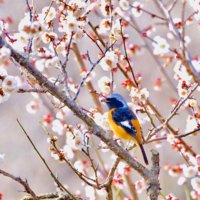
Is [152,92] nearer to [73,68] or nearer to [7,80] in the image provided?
[73,68]

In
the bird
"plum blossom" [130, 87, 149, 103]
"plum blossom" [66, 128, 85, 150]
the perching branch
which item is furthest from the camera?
the bird

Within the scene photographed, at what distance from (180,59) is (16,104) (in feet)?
19.0

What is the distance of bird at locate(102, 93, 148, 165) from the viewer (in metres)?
2.93

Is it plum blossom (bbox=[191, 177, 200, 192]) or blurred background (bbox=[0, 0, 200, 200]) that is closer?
plum blossom (bbox=[191, 177, 200, 192])

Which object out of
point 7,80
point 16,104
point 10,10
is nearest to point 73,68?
point 16,104

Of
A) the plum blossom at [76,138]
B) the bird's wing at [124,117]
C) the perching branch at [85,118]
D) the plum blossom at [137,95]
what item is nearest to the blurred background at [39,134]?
the bird's wing at [124,117]

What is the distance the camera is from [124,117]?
3209mm

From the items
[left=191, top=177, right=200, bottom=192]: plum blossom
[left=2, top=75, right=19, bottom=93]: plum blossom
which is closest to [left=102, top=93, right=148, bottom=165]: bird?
[left=191, top=177, right=200, bottom=192]: plum blossom

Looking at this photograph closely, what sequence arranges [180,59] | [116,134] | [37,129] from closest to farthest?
1. [180,59]
2. [116,134]
3. [37,129]

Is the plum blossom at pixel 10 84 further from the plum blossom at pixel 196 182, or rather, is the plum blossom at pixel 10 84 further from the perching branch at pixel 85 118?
the plum blossom at pixel 196 182

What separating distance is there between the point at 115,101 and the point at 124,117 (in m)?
0.15

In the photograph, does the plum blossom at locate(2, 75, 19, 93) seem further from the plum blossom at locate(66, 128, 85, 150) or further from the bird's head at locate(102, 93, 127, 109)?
the bird's head at locate(102, 93, 127, 109)

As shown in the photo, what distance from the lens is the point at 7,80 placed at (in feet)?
6.19

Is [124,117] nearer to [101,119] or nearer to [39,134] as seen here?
[101,119]
